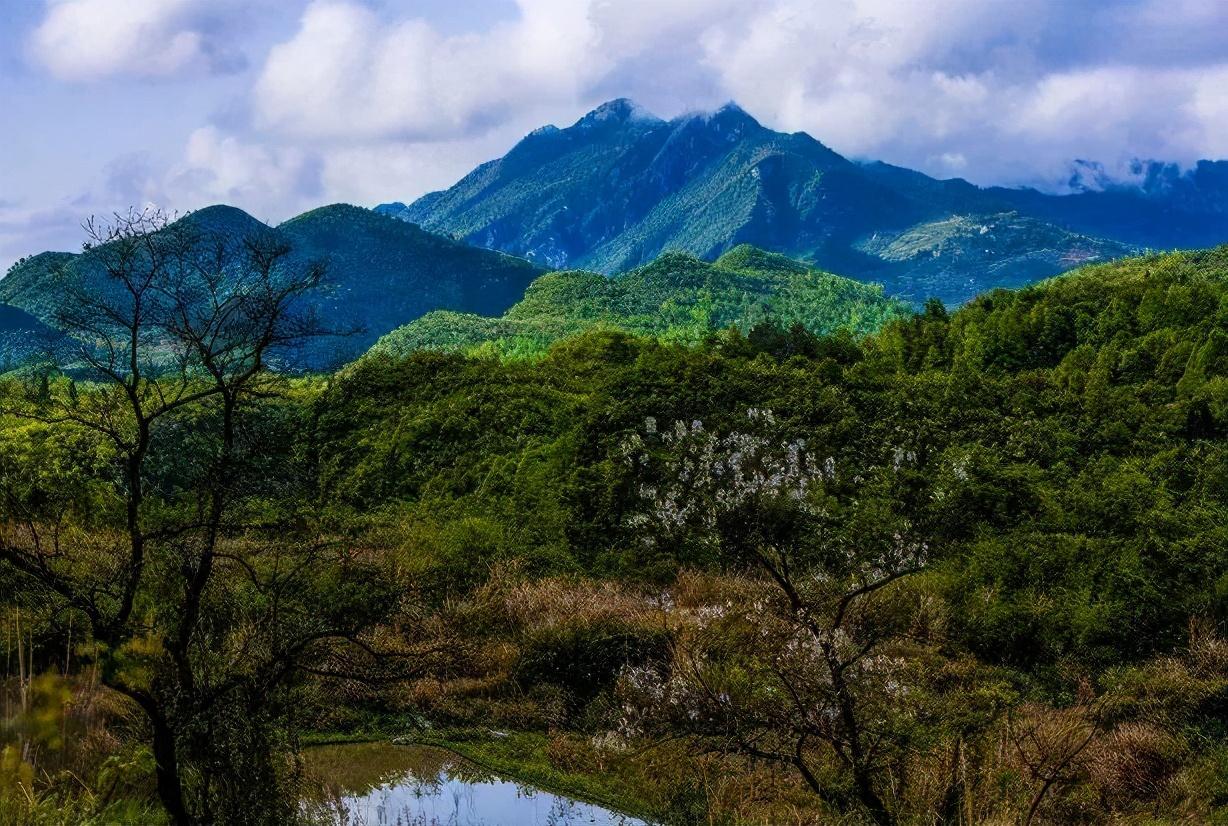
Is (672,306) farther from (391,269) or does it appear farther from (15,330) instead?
(391,269)

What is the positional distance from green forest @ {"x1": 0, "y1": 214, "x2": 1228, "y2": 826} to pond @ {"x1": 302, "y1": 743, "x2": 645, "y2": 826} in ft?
0.76

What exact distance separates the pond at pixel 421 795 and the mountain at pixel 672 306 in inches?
1407

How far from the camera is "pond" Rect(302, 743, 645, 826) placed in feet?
21.2

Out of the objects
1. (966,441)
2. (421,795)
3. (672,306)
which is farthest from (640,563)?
(672,306)

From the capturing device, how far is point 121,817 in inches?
213

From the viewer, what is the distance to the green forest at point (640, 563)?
4828mm

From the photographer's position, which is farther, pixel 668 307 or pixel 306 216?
pixel 306 216

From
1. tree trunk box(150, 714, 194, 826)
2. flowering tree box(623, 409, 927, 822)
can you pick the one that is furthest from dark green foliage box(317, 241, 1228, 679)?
tree trunk box(150, 714, 194, 826)

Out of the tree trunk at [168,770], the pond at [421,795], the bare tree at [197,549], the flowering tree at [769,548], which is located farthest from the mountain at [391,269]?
the tree trunk at [168,770]

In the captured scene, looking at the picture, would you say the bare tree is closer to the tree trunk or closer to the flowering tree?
the tree trunk

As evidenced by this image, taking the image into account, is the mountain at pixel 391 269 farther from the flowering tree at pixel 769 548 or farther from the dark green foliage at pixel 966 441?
the flowering tree at pixel 769 548

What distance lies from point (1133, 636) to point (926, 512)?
292cm

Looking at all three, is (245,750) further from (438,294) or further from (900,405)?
(438,294)

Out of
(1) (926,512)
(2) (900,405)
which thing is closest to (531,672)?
(1) (926,512)
